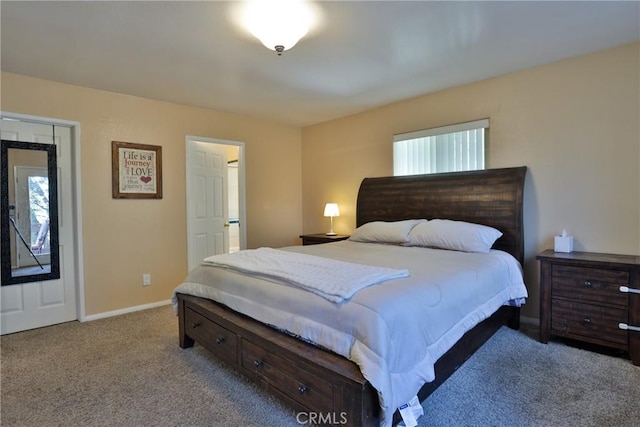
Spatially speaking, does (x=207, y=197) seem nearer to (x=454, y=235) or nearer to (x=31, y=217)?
(x=31, y=217)

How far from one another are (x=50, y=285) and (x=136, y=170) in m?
1.45

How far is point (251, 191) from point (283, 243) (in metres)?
1.01

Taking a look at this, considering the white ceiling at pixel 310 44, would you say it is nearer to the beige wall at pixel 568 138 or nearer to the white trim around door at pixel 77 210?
the beige wall at pixel 568 138

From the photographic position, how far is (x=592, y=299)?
2.51 m

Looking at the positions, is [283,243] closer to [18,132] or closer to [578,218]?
[18,132]

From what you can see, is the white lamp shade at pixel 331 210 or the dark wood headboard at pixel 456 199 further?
the white lamp shade at pixel 331 210

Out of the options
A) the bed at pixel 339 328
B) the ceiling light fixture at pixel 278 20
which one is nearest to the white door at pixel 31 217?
the bed at pixel 339 328

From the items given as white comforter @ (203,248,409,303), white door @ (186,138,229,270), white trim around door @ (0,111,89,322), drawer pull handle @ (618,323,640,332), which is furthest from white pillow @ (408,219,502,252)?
white trim around door @ (0,111,89,322)

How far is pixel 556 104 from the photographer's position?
9.78 feet

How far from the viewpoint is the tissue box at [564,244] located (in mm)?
2795

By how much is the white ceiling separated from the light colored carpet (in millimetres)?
2433

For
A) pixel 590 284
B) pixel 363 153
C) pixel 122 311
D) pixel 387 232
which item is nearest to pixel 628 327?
pixel 590 284

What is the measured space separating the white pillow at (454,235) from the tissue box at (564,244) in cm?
44

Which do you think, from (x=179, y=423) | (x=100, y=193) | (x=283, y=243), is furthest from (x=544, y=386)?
(x=100, y=193)
